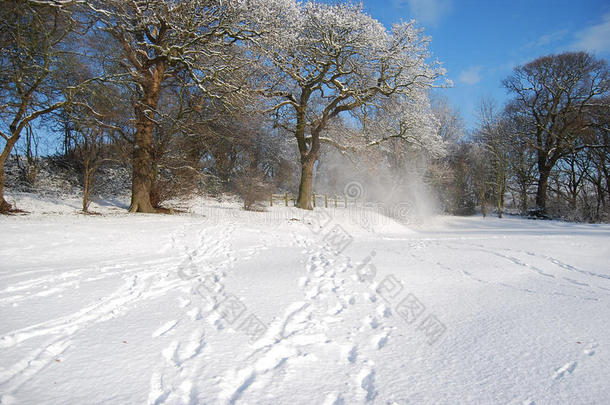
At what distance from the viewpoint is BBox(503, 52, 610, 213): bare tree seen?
67.4ft

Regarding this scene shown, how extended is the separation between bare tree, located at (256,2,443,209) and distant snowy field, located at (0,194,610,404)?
27.9 feet

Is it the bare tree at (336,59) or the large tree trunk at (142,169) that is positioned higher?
the bare tree at (336,59)

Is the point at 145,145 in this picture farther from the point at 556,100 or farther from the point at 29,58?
the point at 556,100

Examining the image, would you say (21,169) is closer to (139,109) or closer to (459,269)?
(139,109)

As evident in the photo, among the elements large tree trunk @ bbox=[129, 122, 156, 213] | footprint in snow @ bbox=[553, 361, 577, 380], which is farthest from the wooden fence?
footprint in snow @ bbox=[553, 361, 577, 380]

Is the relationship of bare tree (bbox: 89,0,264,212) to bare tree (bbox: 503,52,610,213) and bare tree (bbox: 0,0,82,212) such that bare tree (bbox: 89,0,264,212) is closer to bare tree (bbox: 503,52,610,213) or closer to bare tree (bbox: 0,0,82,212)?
bare tree (bbox: 0,0,82,212)

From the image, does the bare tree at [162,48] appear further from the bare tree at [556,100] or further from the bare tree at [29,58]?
the bare tree at [556,100]

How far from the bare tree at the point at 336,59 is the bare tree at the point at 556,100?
50.1 feet

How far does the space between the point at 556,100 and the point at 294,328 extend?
27.6 meters

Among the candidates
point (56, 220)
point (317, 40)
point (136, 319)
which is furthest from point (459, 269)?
point (317, 40)

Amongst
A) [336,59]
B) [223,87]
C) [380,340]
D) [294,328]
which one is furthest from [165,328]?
[336,59]

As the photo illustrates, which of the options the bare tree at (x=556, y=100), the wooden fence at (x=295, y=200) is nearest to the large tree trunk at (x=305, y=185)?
the wooden fence at (x=295, y=200)

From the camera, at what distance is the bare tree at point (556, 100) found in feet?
67.4

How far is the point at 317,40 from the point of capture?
11.8 m
